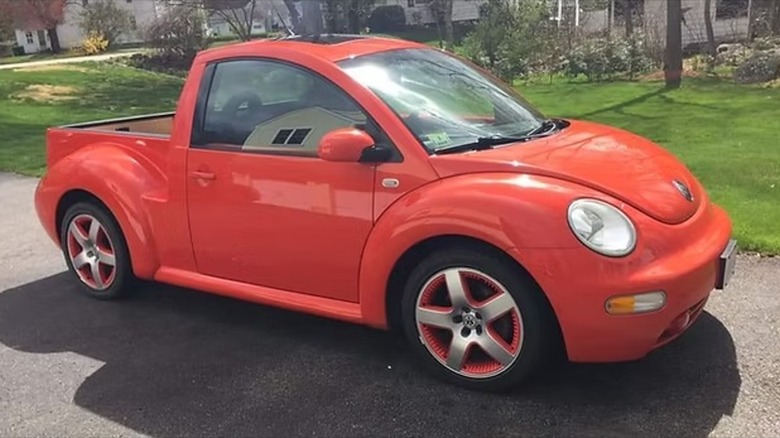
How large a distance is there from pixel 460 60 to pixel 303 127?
128 cm

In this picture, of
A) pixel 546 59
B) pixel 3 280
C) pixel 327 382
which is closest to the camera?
pixel 327 382

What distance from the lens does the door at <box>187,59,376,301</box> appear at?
12.6ft

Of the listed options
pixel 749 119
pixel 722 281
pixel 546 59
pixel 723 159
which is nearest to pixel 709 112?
pixel 749 119

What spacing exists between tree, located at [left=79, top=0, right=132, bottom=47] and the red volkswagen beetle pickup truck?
40.1m

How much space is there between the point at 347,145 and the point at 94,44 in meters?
39.5

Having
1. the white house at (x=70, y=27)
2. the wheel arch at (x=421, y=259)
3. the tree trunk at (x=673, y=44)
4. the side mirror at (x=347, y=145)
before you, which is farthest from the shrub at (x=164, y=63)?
the wheel arch at (x=421, y=259)

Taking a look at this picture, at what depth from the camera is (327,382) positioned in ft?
12.4

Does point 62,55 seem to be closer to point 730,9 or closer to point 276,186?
point 730,9

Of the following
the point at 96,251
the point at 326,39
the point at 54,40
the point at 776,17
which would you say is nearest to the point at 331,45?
the point at 326,39

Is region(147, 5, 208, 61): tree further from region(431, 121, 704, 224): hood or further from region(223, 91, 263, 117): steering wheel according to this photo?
region(431, 121, 704, 224): hood

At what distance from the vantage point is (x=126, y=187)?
4.71m

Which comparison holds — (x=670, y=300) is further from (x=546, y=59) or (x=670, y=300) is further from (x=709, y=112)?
(x=546, y=59)

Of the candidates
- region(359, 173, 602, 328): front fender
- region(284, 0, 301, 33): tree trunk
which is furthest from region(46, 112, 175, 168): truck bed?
region(284, 0, 301, 33): tree trunk

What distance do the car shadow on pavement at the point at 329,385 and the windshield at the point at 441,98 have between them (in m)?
1.21
